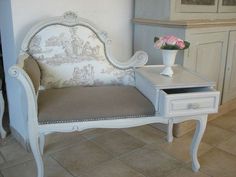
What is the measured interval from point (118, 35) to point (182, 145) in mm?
966

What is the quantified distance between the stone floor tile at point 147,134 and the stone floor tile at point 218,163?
1.24 feet

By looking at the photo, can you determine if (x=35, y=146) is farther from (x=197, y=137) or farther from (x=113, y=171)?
(x=197, y=137)

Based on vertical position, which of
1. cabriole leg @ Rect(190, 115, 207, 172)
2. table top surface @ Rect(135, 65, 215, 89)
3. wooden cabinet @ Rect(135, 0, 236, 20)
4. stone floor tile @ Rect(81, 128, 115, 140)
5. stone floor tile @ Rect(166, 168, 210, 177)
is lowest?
stone floor tile @ Rect(166, 168, 210, 177)

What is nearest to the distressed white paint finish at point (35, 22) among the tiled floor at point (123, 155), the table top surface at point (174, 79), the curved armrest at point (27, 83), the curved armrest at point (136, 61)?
the curved armrest at point (27, 83)

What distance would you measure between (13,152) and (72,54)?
78 centimetres

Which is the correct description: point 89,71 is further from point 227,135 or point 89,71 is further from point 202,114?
point 227,135

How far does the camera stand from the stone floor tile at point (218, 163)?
1651 millimetres

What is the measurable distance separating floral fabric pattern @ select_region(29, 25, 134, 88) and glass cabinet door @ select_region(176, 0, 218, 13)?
59cm

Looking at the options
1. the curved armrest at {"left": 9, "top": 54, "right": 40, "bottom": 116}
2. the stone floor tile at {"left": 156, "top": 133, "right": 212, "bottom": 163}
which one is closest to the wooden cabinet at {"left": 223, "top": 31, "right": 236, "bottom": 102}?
the stone floor tile at {"left": 156, "top": 133, "right": 212, "bottom": 163}

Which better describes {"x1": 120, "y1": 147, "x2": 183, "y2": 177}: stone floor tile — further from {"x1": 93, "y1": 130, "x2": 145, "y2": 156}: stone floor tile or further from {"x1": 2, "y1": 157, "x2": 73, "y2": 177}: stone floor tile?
{"x1": 2, "y1": 157, "x2": 73, "y2": 177}: stone floor tile

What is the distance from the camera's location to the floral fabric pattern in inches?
66.2

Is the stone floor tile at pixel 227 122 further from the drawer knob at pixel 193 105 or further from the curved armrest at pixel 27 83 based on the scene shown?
the curved armrest at pixel 27 83

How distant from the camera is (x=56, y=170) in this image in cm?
164

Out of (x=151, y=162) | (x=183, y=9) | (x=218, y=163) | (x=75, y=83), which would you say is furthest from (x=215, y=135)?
(x=75, y=83)
